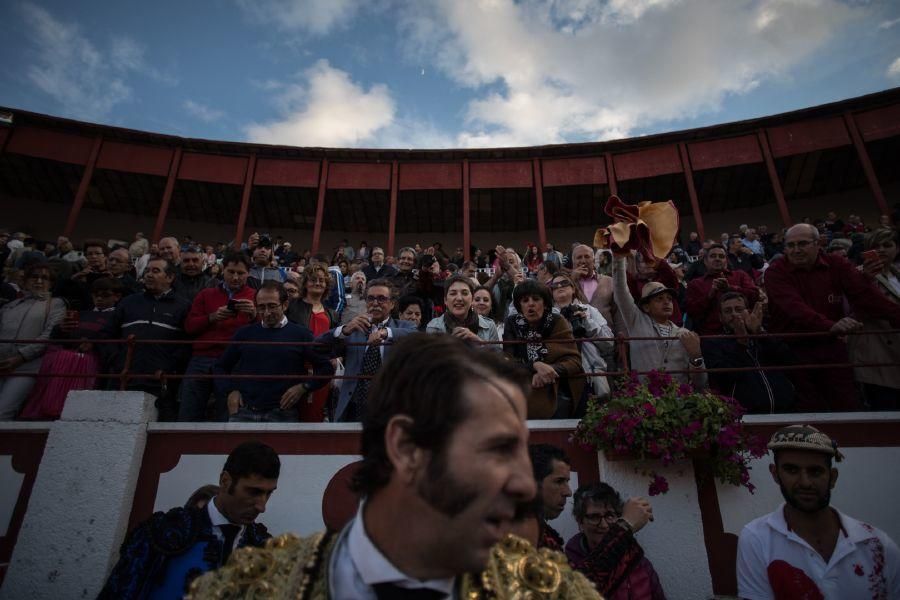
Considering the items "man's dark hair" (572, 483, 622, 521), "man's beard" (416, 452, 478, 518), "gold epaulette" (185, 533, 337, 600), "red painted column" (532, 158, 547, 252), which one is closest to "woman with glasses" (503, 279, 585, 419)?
"man's dark hair" (572, 483, 622, 521)

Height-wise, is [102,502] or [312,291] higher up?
[312,291]

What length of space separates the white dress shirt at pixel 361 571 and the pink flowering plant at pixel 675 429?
2.95 metres

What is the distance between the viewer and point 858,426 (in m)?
4.20

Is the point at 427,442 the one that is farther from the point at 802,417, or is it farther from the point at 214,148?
the point at 214,148

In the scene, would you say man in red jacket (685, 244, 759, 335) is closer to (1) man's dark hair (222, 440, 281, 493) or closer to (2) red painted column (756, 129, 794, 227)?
(1) man's dark hair (222, 440, 281, 493)

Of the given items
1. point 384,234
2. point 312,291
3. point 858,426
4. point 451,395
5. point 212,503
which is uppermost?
point 384,234

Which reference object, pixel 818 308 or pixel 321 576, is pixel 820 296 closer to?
pixel 818 308

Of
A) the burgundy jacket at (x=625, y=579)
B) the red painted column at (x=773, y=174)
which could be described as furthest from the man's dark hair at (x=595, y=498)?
the red painted column at (x=773, y=174)

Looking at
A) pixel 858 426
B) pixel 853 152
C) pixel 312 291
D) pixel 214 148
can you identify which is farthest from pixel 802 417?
pixel 214 148

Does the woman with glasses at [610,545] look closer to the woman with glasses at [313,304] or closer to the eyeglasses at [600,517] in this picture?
the eyeglasses at [600,517]

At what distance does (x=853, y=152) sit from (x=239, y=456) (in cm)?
1980

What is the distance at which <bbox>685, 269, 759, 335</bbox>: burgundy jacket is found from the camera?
5328mm

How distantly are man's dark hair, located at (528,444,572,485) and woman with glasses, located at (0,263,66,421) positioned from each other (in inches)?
176

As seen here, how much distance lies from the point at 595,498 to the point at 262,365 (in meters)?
2.87
